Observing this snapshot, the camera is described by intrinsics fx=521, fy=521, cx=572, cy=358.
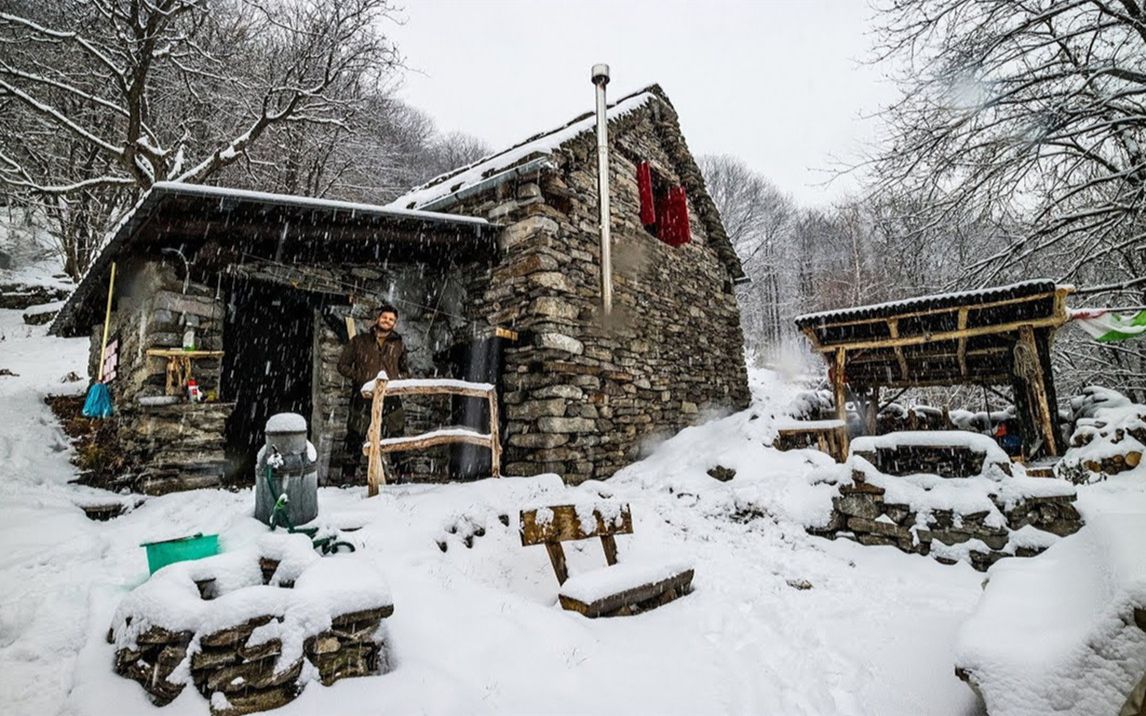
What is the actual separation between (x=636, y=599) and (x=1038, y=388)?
7.88 metres

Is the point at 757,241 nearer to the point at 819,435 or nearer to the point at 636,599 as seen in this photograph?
the point at 819,435

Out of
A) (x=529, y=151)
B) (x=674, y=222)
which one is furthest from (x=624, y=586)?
(x=674, y=222)

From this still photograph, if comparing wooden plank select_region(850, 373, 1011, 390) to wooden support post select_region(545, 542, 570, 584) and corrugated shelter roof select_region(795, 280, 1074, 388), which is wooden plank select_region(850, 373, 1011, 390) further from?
wooden support post select_region(545, 542, 570, 584)

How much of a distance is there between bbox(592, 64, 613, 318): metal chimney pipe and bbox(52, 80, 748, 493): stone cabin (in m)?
0.20

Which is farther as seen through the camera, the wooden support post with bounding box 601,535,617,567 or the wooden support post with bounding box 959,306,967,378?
the wooden support post with bounding box 959,306,967,378

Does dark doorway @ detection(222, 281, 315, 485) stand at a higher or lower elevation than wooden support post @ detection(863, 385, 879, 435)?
higher

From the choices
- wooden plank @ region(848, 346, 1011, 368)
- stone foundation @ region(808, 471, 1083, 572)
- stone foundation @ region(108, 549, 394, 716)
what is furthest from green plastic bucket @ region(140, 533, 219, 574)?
wooden plank @ region(848, 346, 1011, 368)

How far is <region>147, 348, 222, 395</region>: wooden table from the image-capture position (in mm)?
5391

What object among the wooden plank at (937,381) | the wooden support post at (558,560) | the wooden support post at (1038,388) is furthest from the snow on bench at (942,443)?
the wooden plank at (937,381)

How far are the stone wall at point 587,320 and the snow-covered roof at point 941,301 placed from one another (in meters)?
2.39

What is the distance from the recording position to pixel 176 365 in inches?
215

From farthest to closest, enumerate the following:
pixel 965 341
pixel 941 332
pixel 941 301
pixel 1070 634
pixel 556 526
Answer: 1. pixel 965 341
2. pixel 941 332
3. pixel 941 301
4. pixel 556 526
5. pixel 1070 634

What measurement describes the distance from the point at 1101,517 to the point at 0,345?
19.8 metres

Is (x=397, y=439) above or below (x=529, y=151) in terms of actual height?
below
